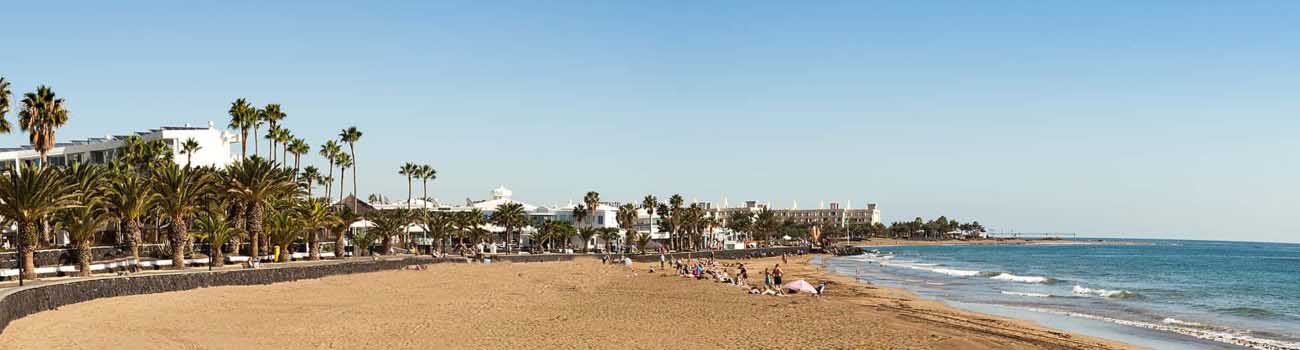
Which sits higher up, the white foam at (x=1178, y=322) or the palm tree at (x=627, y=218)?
the palm tree at (x=627, y=218)

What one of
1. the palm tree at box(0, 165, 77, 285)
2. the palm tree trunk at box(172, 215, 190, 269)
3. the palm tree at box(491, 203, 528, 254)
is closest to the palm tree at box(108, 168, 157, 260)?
the palm tree trunk at box(172, 215, 190, 269)

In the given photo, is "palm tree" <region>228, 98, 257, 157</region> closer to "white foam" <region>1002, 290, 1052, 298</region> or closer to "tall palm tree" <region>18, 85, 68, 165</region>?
"tall palm tree" <region>18, 85, 68, 165</region>

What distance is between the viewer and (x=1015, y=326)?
3142 cm

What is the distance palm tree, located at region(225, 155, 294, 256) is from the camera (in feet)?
160

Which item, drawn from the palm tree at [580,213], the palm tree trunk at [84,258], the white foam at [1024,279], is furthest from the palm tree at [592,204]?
the palm tree trunk at [84,258]

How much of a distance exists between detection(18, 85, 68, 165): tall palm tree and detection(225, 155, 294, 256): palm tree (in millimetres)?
8126

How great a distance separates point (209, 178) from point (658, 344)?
31313 mm

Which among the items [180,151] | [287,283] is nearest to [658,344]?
[287,283]

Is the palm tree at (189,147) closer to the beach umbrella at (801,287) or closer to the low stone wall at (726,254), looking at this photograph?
the low stone wall at (726,254)

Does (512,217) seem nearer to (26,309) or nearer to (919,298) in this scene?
(919,298)

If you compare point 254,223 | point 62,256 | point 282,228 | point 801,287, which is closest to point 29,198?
point 62,256

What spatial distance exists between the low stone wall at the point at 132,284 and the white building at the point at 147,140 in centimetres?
3213

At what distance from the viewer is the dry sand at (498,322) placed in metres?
21.9

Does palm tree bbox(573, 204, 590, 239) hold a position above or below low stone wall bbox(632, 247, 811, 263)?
above
